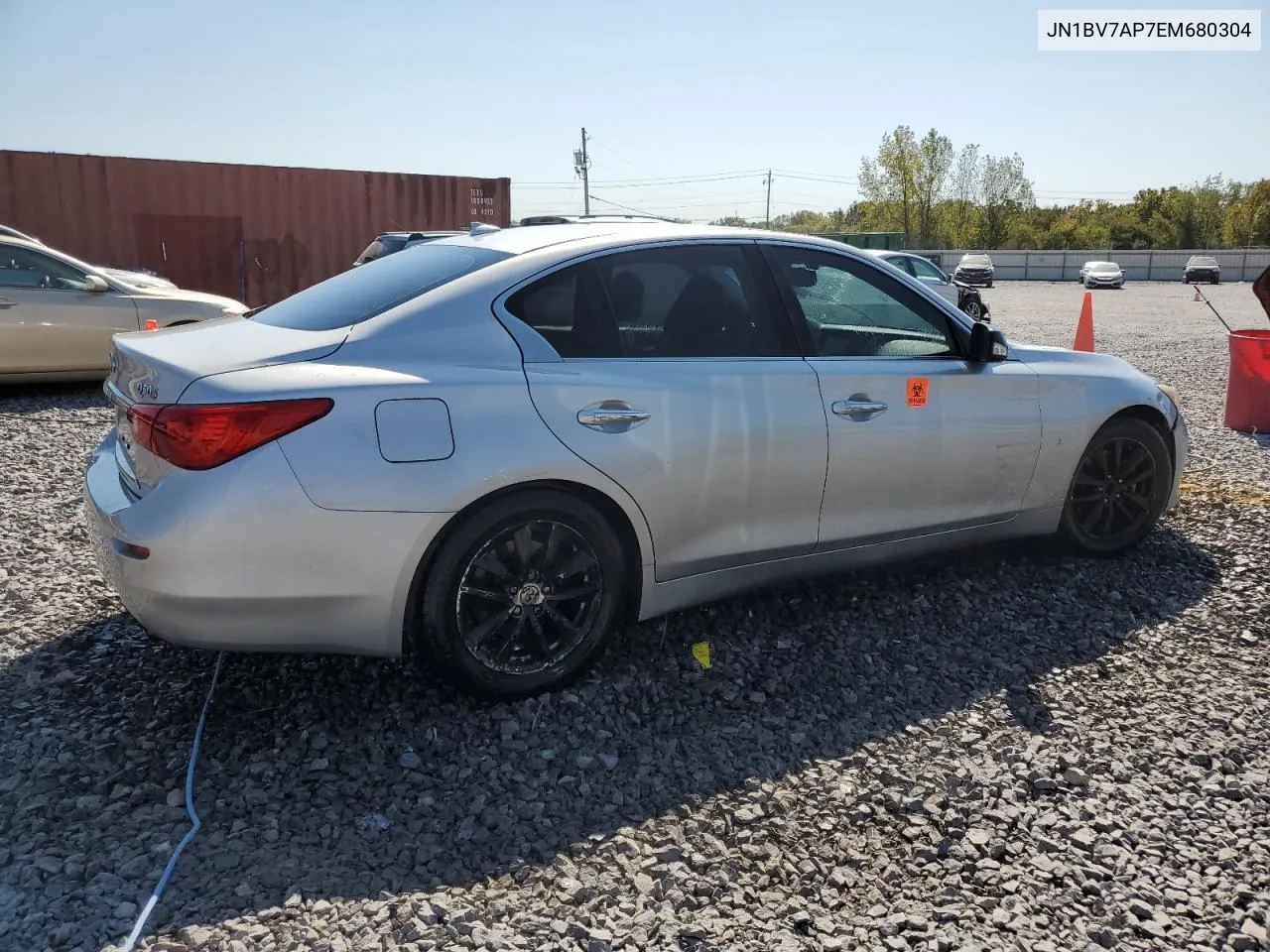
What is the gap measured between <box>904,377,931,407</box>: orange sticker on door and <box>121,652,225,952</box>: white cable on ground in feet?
8.90

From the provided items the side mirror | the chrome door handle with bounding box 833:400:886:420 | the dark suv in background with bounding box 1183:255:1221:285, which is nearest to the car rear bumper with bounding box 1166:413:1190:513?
the side mirror

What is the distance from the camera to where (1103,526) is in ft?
15.2

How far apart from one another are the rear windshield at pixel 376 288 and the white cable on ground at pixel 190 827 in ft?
4.13

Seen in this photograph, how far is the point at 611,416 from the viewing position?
324 cm

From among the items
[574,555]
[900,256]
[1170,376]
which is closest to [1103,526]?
[574,555]

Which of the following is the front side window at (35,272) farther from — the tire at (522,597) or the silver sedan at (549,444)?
the tire at (522,597)

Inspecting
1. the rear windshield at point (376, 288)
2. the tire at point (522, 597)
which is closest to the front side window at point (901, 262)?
the rear windshield at point (376, 288)

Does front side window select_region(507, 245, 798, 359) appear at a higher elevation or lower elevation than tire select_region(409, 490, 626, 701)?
higher

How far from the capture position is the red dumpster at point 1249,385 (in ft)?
25.1

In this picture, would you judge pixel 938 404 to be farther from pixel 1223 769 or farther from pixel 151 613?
pixel 151 613

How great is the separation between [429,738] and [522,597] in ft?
1.69

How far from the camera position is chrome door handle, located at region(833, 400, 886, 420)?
3699mm

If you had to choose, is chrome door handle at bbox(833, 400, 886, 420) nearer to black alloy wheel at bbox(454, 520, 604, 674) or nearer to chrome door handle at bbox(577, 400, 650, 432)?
chrome door handle at bbox(577, 400, 650, 432)

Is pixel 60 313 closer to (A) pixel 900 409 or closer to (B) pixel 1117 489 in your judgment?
(A) pixel 900 409
